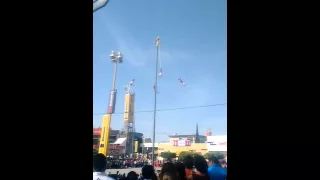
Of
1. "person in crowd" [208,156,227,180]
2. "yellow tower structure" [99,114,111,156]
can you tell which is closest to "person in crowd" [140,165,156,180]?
"person in crowd" [208,156,227,180]

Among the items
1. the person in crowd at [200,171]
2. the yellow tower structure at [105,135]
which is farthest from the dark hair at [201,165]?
the yellow tower structure at [105,135]

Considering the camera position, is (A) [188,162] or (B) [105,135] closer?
(A) [188,162]

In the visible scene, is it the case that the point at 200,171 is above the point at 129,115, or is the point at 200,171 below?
below

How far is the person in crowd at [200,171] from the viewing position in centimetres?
182

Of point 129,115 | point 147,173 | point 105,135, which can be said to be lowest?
point 147,173

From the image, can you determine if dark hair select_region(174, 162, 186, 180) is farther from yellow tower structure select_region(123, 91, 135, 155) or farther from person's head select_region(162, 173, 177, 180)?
yellow tower structure select_region(123, 91, 135, 155)

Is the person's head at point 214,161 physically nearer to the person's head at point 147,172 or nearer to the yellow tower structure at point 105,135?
the person's head at point 147,172

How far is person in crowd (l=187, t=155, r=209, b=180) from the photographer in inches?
71.6

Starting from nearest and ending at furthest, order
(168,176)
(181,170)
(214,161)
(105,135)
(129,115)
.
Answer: (168,176)
(181,170)
(214,161)
(105,135)
(129,115)

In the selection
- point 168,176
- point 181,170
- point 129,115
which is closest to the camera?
point 168,176

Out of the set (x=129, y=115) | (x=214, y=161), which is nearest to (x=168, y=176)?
(x=214, y=161)

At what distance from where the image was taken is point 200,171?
6.02 ft

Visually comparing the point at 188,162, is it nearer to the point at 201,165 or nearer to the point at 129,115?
the point at 201,165
